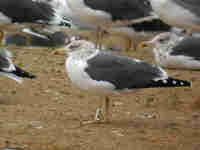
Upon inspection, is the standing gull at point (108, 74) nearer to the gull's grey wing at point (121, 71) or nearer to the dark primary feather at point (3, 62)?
the gull's grey wing at point (121, 71)

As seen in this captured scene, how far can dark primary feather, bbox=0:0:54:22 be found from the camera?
27.7ft

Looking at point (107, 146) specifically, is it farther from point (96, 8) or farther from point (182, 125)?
point (96, 8)

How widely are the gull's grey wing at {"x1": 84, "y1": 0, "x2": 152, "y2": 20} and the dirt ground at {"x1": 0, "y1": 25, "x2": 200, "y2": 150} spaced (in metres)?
1.44

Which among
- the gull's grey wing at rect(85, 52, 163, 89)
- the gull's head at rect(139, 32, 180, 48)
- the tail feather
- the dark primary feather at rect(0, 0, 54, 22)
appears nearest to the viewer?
the tail feather

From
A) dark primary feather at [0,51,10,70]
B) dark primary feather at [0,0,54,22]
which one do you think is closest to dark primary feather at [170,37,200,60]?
dark primary feather at [0,0,54,22]

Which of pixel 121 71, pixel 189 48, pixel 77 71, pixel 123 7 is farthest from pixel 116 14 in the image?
pixel 77 71

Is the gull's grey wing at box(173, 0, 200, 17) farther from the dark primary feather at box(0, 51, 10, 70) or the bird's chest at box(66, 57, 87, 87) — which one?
the dark primary feather at box(0, 51, 10, 70)

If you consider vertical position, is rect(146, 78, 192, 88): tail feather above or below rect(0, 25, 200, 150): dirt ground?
above

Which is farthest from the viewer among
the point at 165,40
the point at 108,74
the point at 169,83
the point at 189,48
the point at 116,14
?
the point at 116,14

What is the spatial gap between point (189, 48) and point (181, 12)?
90cm

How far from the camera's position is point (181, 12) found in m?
6.93

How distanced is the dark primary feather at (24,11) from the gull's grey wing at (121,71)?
11.6ft

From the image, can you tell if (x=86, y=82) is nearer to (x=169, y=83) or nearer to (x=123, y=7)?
(x=169, y=83)

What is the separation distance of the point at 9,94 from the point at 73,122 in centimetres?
153
